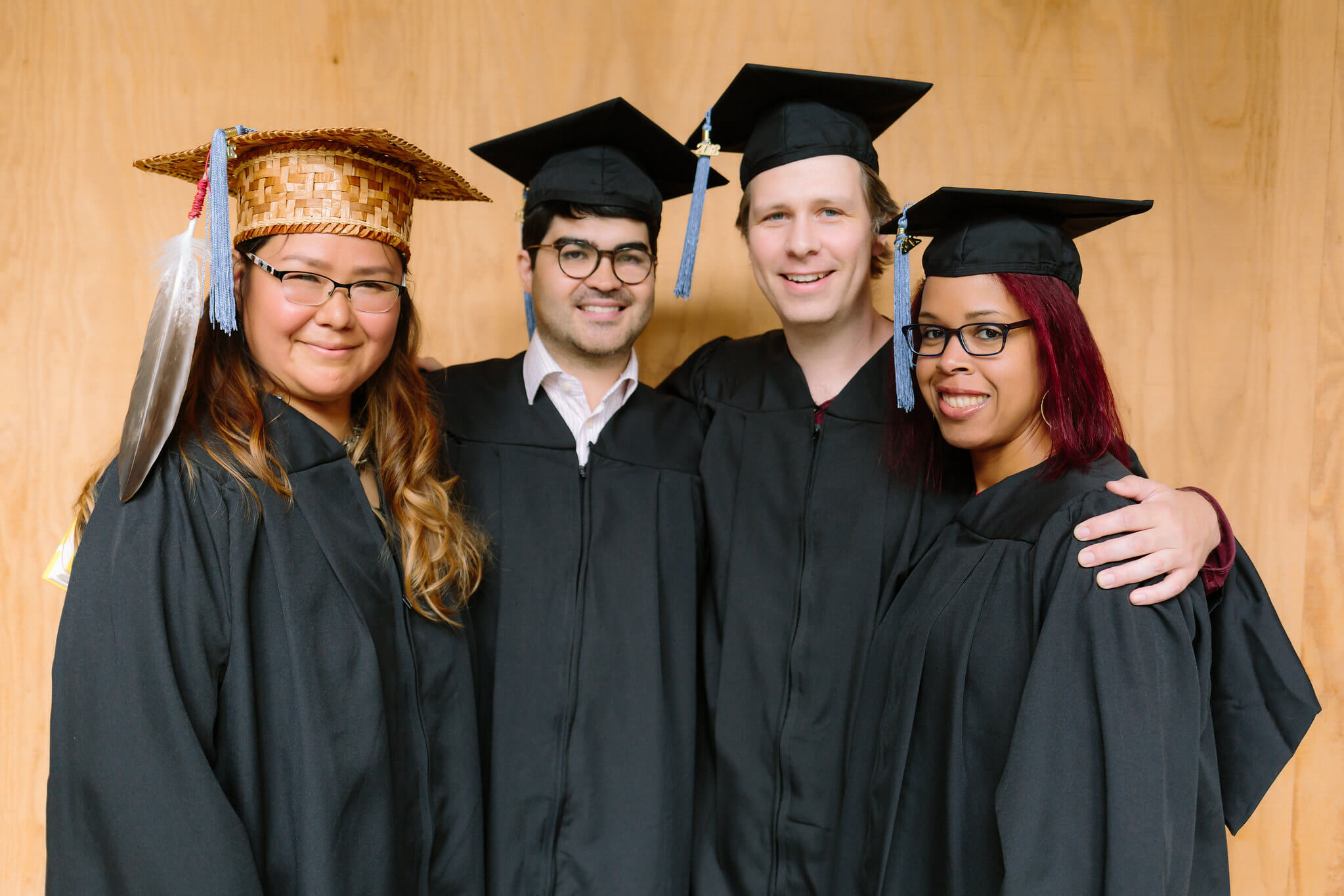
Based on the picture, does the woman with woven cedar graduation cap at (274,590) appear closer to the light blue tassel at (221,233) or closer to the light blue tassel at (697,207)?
the light blue tassel at (221,233)

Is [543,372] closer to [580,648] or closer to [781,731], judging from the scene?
[580,648]

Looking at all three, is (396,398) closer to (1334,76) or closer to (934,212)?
(934,212)

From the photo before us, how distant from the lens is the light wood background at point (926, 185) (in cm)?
247

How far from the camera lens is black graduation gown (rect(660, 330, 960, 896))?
1.87 m

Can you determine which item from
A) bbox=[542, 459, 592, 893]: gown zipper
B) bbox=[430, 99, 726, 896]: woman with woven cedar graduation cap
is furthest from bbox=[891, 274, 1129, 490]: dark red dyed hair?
bbox=[542, 459, 592, 893]: gown zipper

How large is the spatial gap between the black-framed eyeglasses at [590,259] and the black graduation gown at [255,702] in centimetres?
79

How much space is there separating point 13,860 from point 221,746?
1.95 metres

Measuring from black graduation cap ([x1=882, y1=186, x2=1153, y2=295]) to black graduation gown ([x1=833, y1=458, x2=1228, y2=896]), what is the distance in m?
0.41

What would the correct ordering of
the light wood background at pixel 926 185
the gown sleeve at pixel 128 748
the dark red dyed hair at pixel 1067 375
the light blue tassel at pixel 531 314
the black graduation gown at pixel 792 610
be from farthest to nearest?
the light wood background at pixel 926 185, the light blue tassel at pixel 531 314, the black graduation gown at pixel 792 610, the dark red dyed hair at pixel 1067 375, the gown sleeve at pixel 128 748

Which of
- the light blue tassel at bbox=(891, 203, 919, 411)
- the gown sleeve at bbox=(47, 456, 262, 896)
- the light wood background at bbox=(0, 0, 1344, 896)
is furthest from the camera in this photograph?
the light wood background at bbox=(0, 0, 1344, 896)

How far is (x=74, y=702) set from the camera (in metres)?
1.22

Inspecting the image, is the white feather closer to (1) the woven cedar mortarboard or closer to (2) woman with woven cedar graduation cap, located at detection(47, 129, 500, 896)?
(2) woman with woven cedar graduation cap, located at detection(47, 129, 500, 896)

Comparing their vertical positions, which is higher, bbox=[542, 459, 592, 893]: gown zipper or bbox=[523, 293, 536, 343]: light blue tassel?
bbox=[523, 293, 536, 343]: light blue tassel

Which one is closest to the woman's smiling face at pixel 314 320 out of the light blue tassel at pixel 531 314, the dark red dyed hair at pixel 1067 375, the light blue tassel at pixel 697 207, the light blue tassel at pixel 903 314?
the light blue tassel at pixel 531 314
